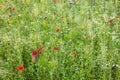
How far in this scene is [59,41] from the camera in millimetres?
4012

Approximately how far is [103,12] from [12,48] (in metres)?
2.19

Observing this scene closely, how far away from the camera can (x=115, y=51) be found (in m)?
3.66

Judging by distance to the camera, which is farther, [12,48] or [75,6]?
[75,6]

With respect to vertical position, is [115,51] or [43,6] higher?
[43,6]

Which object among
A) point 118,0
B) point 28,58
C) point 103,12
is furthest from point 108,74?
point 118,0

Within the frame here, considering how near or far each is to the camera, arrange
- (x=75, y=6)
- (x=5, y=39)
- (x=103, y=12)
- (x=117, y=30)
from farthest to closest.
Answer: (x=75, y=6)
(x=103, y=12)
(x=117, y=30)
(x=5, y=39)

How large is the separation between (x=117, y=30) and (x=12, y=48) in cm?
175

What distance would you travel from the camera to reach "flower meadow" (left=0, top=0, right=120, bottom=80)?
3381mm

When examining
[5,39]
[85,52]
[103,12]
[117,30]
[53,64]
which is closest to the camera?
[53,64]

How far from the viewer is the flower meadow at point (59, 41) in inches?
133

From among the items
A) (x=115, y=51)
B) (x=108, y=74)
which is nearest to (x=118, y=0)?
(x=115, y=51)

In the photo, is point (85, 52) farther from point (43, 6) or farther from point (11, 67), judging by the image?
point (43, 6)

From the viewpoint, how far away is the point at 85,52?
3588 millimetres

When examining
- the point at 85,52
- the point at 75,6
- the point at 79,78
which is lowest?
the point at 79,78
